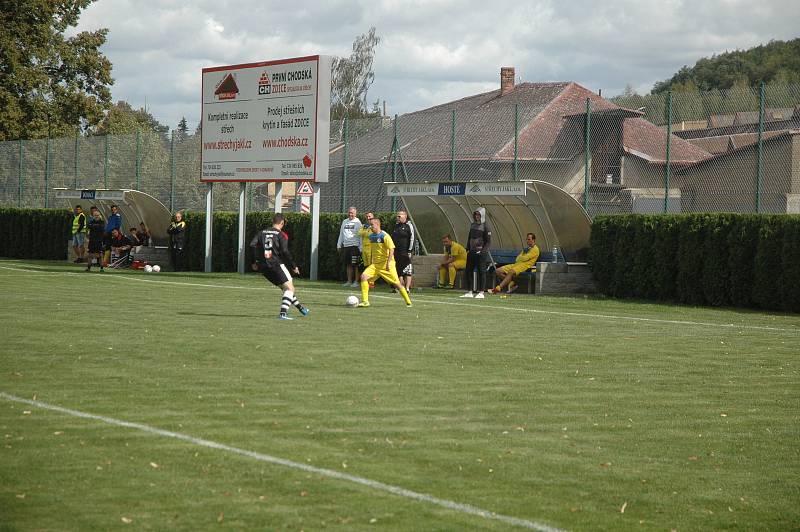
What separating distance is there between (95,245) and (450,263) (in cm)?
1156

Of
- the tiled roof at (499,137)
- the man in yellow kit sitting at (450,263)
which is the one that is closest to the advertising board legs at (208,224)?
the tiled roof at (499,137)

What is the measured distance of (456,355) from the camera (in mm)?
13469

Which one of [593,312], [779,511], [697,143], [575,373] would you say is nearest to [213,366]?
[575,373]

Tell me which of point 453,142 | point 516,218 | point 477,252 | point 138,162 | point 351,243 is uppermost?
point 453,142

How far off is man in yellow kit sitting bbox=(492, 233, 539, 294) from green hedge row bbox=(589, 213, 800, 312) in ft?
4.24

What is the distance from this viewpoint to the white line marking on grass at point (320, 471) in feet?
20.8

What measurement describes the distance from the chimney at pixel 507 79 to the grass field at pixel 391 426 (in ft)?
161

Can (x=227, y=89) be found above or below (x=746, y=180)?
above

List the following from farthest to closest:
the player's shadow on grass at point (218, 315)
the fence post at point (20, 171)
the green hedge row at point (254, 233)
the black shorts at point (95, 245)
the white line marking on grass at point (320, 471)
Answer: the fence post at point (20, 171)
the black shorts at point (95, 245)
the green hedge row at point (254, 233)
the player's shadow on grass at point (218, 315)
the white line marking on grass at point (320, 471)

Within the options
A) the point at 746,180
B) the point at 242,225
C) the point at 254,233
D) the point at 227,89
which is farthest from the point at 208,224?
the point at 746,180

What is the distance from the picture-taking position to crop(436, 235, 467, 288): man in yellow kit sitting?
27641 millimetres

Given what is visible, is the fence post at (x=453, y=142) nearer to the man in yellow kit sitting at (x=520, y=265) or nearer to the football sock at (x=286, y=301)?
the man in yellow kit sitting at (x=520, y=265)

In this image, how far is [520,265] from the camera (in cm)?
2597

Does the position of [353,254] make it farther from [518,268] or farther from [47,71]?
[47,71]
